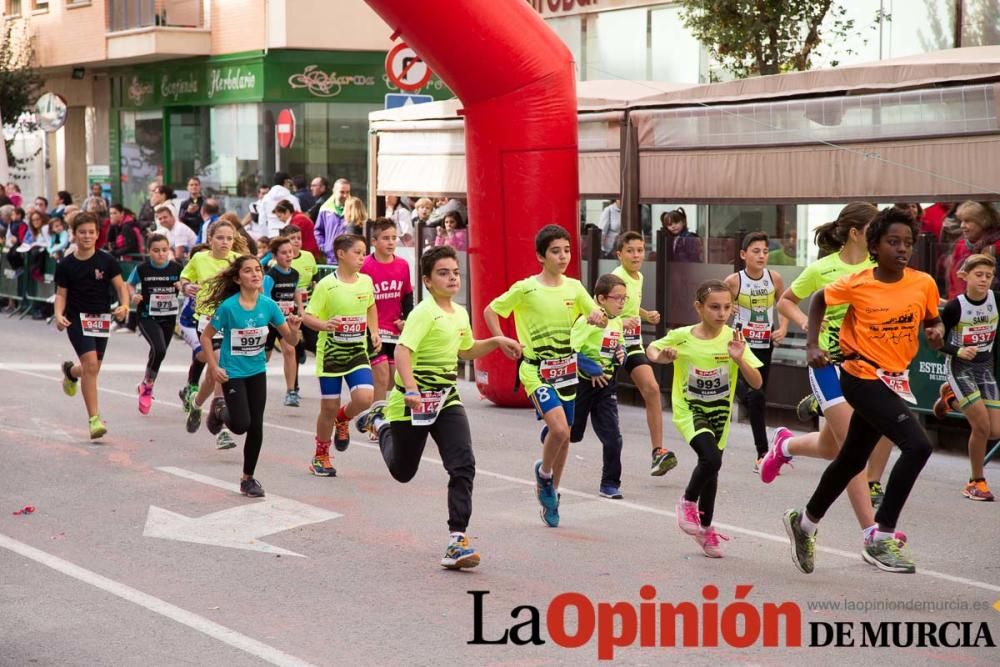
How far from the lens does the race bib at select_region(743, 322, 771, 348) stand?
12.1 meters

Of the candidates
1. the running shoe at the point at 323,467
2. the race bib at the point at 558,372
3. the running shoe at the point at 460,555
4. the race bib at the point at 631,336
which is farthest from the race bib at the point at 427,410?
the race bib at the point at 631,336

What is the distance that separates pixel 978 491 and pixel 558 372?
123 inches

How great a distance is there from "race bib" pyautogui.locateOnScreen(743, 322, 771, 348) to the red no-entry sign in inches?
795

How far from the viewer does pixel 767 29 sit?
18656 mm

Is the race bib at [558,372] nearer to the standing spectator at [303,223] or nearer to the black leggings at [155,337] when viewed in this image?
the black leggings at [155,337]

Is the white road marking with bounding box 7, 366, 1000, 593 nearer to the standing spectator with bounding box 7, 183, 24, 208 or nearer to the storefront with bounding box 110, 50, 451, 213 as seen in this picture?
the storefront with bounding box 110, 50, 451, 213

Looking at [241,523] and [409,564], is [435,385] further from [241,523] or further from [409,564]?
[241,523]

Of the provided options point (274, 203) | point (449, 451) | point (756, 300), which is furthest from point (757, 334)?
point (274, 203)

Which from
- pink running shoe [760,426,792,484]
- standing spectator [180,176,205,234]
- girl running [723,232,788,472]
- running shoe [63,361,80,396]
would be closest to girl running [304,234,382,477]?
girl running [723,232,788,472]

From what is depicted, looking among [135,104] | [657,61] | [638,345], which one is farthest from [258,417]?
[135,104]

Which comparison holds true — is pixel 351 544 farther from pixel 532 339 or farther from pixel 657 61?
pixel 657 61

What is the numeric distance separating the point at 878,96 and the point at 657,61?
34.1 feet

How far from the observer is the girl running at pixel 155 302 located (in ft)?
46.4

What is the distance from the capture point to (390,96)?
20.6 meters
